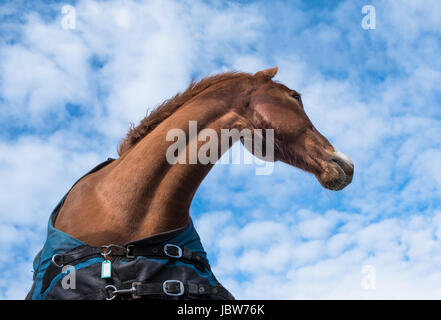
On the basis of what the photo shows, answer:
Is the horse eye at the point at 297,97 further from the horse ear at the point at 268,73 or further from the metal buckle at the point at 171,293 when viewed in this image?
the metal buckle at the point at 171,293

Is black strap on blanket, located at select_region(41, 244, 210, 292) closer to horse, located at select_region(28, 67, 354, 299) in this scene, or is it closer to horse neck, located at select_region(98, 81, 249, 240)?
horse, located at select_region(28, 67, 354, 299)

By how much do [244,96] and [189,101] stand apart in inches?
20.9

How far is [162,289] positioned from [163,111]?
5.72 ft

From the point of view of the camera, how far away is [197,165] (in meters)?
4.05

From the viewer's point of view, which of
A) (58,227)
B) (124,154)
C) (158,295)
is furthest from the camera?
(124,154)

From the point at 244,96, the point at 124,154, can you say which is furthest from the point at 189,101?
the point at 124,154

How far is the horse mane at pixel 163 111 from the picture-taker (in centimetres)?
444

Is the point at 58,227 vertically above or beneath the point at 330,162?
beneath

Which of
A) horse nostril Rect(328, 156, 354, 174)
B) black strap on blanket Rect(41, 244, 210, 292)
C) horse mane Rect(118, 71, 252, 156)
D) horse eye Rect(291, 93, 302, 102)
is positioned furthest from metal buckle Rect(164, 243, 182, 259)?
horse eye Rect(291, 93, 302, 102)

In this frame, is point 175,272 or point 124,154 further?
point 124,154

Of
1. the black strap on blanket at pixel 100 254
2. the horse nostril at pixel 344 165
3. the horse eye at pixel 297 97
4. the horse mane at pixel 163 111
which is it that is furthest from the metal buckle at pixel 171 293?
the horse eye at pixel 297 97

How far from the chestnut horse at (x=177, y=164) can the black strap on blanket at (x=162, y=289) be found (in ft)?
1.22
